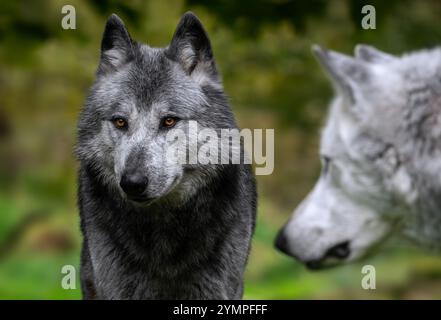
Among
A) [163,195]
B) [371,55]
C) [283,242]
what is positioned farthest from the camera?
[283,242]

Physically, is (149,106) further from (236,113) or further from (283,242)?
(236,113)

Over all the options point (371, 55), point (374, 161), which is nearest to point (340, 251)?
point (374, 161)

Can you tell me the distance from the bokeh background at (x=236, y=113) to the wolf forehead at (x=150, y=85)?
2.23 m

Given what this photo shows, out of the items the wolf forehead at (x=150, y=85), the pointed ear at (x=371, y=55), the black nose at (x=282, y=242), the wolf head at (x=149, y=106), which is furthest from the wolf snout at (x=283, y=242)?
the pointed ear at (x=371, y=55)

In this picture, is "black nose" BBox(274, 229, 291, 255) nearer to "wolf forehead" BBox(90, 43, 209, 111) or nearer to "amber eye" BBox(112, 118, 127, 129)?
"wolf forehead" BBox(90, 43, 209, 111)

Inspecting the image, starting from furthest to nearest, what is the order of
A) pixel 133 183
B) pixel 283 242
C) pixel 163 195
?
Answer: pixel 283 242 < pixel 163 195 < pixel 133 183

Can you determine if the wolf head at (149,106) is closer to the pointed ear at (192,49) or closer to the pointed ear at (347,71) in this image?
the pointed ear at (192,49)

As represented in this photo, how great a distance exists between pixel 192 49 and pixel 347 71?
97 centimetres

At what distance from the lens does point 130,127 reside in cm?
389

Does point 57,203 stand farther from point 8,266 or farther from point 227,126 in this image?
point 227,126

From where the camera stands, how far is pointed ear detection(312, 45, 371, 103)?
12.1 ft

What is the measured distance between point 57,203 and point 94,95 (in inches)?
271

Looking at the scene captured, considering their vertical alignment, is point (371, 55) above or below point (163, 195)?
above

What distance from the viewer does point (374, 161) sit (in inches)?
146
